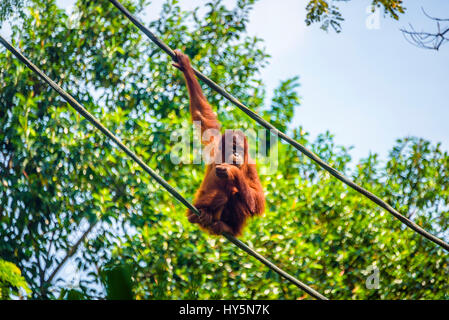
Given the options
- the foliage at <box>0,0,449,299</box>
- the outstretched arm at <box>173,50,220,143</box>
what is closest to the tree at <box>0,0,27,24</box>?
the foliage at <box>0,0,449,299</box>

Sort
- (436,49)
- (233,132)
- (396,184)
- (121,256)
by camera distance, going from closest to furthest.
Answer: (436,49)
(233,132)
(121,256)
(396,184)

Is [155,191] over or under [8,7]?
under

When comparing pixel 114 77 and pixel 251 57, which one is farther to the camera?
pixel 251 57

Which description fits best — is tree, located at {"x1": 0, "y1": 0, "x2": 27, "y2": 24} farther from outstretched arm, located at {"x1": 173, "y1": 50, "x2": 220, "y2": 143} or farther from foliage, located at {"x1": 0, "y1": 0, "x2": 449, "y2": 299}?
outstretched arm, located at {"x1": 173, "y1": 50, "x2": 220, "y2": 143}

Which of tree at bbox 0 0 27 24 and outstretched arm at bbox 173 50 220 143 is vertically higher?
tree at bbox 0 0 27 24

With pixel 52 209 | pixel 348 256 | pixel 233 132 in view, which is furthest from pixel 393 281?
pixel 52 209

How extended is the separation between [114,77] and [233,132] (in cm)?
346

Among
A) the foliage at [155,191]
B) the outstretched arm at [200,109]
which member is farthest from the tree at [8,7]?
the outstretched arm at [200,109]

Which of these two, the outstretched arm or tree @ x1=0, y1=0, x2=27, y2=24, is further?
tree @ x1=0, y1=0, x2=27, y2=24

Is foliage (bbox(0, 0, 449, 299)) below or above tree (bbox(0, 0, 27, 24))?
below

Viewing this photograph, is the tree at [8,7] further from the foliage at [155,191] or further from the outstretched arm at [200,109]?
the outstretched arm at [200,109]

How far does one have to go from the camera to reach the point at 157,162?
628cm

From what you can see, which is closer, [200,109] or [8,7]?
[200,109]

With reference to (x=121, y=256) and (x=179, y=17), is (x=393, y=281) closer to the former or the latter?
(x=121, y=256)
